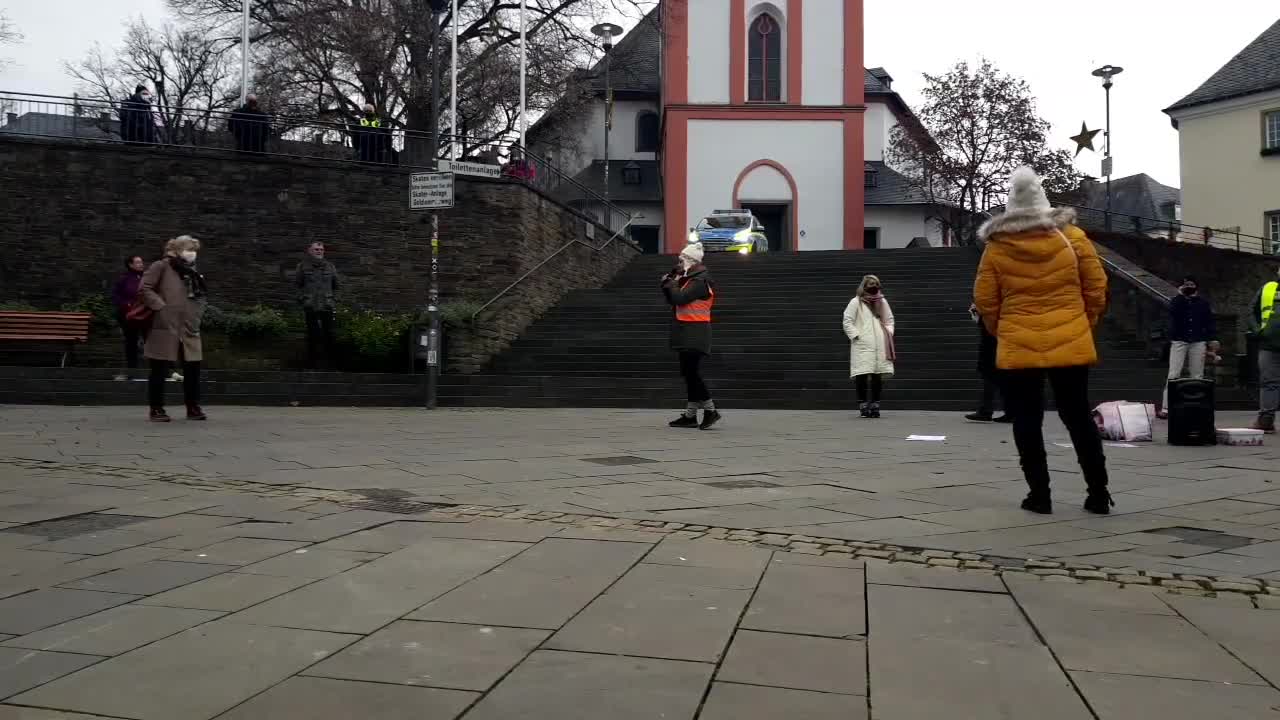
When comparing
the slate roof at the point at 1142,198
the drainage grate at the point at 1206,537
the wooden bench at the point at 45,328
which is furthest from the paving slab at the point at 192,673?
the slate roof at the point at 1142,198

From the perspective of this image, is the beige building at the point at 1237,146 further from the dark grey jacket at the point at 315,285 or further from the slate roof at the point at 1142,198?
the dark grey jacket at the point at 315,285

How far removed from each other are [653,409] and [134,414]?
6.69 metres

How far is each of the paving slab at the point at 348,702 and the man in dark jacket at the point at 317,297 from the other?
47.2ft

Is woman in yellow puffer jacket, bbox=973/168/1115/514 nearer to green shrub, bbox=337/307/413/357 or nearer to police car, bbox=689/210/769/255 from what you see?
green shrub, bbox=337/307/413/357

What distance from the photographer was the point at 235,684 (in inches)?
106

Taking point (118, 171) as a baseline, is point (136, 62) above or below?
above

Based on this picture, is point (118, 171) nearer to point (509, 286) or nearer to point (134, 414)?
point (509, 286)

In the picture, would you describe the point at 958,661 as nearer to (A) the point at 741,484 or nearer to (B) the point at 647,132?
(A) the point at 741,484

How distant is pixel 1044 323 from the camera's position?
5.46 meters

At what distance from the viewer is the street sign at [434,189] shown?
539 inches

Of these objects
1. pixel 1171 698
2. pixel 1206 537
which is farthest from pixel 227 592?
pixel 1206 537

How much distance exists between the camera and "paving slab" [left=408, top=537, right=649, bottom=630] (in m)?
3.34

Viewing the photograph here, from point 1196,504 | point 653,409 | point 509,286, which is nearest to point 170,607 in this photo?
point 1196,504

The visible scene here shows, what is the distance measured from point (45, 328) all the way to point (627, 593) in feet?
52.5
